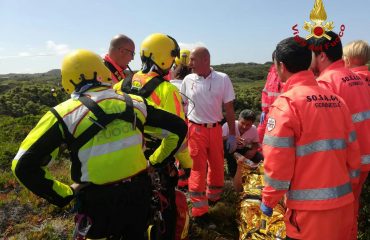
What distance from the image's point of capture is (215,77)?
198 inches

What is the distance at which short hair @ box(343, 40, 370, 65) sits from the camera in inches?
148

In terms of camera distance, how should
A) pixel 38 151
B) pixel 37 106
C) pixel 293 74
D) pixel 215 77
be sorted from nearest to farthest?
pixel 38 151, pixel 293 74, pixel 215 77, pixel 37 106

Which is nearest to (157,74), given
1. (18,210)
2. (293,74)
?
(293,74)

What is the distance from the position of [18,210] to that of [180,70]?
11.6 ft

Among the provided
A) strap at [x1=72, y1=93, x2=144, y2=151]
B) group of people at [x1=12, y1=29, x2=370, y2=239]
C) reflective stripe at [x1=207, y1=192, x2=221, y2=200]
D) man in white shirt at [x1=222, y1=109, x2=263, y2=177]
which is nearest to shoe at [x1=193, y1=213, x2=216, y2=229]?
reflective stripe at [x1=207, y1=192, x2=221, y2=200]

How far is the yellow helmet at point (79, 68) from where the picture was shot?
102 inches

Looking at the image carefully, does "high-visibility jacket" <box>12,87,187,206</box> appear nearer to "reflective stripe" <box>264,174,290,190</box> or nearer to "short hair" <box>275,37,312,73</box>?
"reflective stripe" <box>264,174,290,190</box>

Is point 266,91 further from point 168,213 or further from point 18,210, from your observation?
point 18,210

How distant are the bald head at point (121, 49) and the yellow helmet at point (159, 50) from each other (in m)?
0.97

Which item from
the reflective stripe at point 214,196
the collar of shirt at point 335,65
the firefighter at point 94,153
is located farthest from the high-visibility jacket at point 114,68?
the collar of shirt at point 335,65

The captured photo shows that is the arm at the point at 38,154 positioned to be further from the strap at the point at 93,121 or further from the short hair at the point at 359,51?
the short hair at the point at 359,51

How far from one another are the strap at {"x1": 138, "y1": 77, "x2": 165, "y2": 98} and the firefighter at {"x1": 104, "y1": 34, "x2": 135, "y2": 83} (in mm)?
1309

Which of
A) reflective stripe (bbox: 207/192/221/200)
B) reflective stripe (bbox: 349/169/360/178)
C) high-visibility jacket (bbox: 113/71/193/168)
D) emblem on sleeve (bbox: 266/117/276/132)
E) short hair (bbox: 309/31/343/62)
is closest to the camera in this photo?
emblem on sleeve (bbox: 266/117/276/132)

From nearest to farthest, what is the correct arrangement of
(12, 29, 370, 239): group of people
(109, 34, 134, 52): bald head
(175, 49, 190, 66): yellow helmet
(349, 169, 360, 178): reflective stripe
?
(12, 29, 370, 239): group of people → (349, 169, 360, 178): reflective stripe → (109, 34, 134, 52): bald head → (175, 49, 190, 66): yellow helmet
